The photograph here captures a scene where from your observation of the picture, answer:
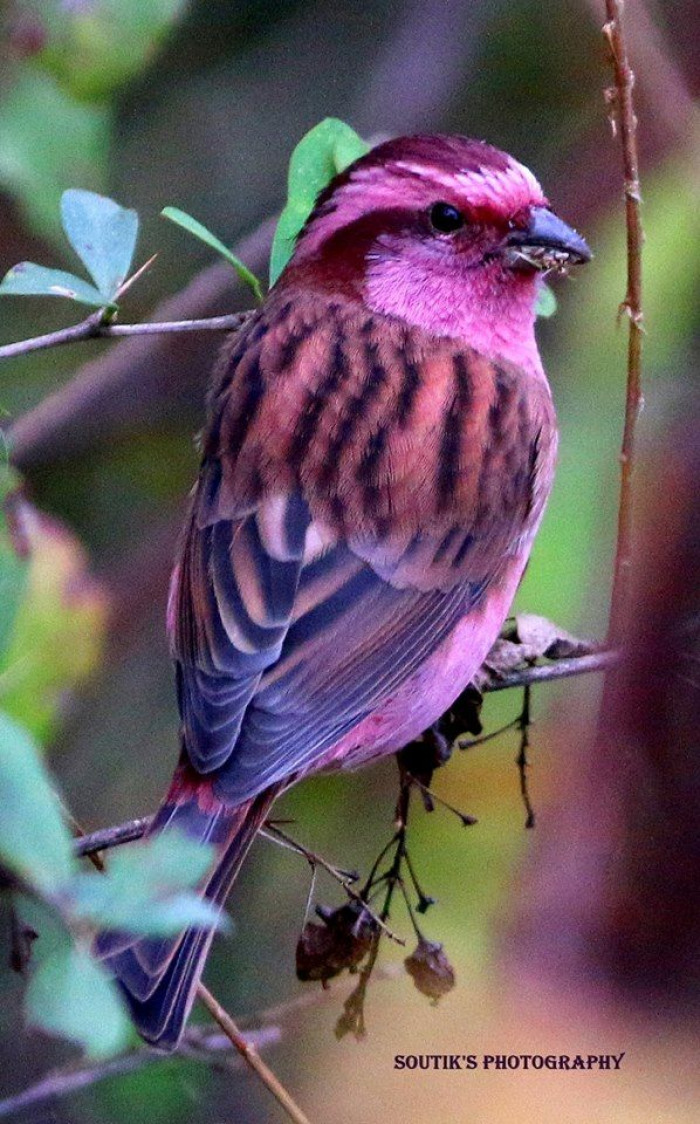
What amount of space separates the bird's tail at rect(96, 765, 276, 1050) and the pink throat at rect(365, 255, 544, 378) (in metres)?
1.34

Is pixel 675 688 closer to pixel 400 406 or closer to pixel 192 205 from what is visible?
pixel 400 406

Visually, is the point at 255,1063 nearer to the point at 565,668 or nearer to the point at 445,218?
the point at 565,668

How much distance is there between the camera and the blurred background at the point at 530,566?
3.41 meters

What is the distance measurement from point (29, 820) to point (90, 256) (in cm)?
144

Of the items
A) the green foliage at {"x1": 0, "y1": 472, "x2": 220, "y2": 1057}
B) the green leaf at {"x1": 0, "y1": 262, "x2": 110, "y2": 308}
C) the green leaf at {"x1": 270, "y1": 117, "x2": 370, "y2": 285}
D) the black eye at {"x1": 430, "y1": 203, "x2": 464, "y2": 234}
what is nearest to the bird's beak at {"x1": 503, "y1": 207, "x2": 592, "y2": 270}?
the black eye at {"x1": 430, "y1": 203, "x2": 464, "y2": 234}

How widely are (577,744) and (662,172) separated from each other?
1.74 meters

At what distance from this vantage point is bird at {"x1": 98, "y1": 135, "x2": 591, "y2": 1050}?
2.99m

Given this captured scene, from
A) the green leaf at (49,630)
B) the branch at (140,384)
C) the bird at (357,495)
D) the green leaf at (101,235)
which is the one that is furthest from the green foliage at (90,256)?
the branch at (140,384)

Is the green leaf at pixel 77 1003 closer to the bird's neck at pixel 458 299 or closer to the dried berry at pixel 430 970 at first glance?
the dried berry at pixel 430 970

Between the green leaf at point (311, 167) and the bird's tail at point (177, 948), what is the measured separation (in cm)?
130

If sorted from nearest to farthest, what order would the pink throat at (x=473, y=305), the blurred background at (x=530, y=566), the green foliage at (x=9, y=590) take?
the green foliage at (x=9, y=590), the blurred background at (x=530, y=566), the pink throat at (x=473, y=305)

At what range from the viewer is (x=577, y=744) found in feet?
12.8

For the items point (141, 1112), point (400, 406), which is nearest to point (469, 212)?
point (400, 406)

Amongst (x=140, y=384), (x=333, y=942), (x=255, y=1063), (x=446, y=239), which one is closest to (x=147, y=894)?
(x=255, y=1063)
